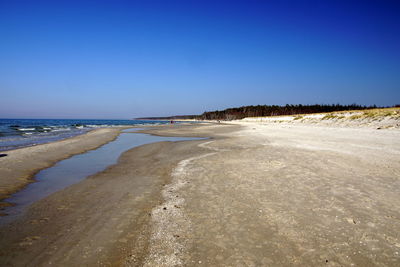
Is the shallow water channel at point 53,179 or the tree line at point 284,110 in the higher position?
the tree line at point 284,110

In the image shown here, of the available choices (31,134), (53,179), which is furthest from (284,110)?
(53,179)

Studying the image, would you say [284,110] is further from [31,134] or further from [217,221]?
[217,221]

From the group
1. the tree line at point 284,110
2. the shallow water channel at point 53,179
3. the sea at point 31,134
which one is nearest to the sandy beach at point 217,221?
the shallow water channel at point 53,179

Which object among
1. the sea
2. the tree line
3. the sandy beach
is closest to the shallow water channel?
the sandy beach

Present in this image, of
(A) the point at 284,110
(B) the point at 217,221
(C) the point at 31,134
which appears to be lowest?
(C) the point at 31,134

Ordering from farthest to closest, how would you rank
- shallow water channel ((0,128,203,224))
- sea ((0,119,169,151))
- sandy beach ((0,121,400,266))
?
1. sea ((0,119,169,151))
2. shallow water channel ((0,128,203,224))
3. sandy beach ((0,121,400,266))

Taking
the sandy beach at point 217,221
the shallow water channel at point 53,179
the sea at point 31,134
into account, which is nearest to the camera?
the sandy beach at point 217,221

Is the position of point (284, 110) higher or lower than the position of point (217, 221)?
Result: higher

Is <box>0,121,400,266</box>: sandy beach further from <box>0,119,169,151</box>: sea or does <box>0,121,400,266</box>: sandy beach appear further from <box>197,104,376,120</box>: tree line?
<box>197,104,376,120</box>: tree line

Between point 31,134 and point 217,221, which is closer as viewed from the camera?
point 217,221

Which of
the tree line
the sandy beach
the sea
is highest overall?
the tree line

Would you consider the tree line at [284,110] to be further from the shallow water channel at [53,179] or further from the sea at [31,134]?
the shallow water channel at [53,179]

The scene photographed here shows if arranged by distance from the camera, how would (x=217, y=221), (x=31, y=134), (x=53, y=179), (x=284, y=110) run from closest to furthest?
1. (x=217, y=221)
2. (x=53, y=179)
3. (x=31, y=134)
4. (x=284, y=110)

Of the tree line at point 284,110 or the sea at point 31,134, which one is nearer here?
the sea at point 31,134
